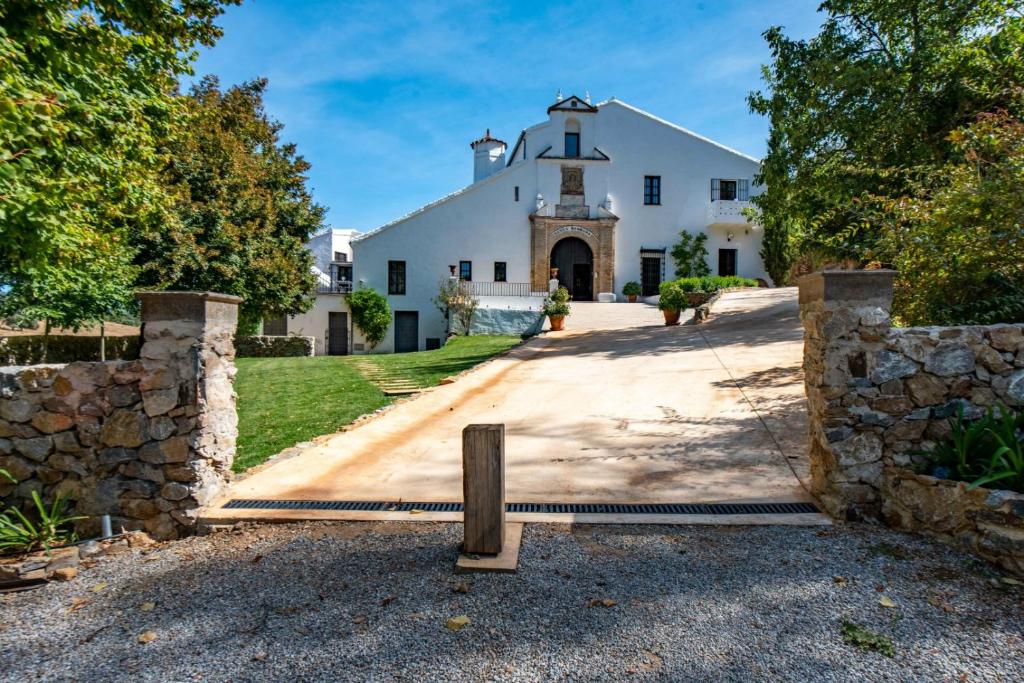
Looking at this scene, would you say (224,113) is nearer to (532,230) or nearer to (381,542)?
(532,230)

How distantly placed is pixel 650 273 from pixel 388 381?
20.7 m

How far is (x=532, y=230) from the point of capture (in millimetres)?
27891

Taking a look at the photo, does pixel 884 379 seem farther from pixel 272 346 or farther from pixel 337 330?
pixel 337 330

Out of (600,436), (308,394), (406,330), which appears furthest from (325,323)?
(600,436)

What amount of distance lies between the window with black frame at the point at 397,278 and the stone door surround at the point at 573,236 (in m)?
6.30

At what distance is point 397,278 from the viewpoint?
90.3 feet

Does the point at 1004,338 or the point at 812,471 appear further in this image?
the point at 812,471

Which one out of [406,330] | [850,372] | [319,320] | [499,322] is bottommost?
[850,372]

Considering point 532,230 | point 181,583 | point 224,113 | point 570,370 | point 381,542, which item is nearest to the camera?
point 181,583

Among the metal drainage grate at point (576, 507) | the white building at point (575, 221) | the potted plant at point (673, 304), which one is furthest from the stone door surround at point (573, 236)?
the metal drainage grate at point (576, 507)

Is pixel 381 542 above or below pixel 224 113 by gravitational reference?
below

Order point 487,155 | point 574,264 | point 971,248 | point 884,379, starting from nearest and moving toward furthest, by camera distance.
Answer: point 884,379 < point 971,248 < point 574,264 < point 487,155

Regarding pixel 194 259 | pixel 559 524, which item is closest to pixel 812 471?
pixel 559 524

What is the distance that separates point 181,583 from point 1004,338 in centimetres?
558
